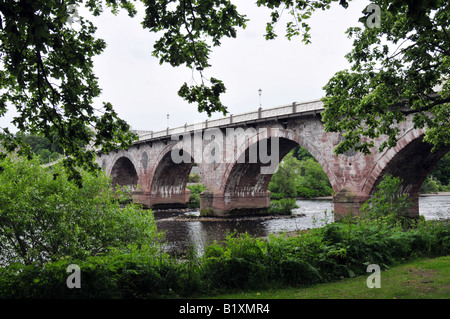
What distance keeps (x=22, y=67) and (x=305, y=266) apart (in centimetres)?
573

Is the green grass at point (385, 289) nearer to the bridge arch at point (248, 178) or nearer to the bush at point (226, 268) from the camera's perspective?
the bush at point (226, 268)

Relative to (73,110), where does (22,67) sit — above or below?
above

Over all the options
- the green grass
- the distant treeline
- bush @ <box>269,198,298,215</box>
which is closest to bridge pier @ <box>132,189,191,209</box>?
the distant treeline

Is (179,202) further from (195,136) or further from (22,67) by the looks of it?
(22,67)

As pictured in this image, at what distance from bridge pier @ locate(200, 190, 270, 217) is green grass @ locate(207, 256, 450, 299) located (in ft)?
75.4

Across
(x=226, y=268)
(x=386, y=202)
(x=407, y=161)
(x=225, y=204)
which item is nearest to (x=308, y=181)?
(x=225, y=204)

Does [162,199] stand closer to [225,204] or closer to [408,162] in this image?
[225,204]

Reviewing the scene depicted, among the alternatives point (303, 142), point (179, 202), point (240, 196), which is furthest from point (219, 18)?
point (179, 202)

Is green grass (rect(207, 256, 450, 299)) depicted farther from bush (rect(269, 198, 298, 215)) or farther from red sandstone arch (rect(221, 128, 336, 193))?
bush (rect(269, 198, 298, 215))

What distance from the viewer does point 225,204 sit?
97.8ft

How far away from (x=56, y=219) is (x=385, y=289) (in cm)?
663

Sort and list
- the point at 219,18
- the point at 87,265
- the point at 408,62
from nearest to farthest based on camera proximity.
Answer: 1. the point at 87,265
2. the point at 219,18
3. the point at 408,62

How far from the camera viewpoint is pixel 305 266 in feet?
21.5

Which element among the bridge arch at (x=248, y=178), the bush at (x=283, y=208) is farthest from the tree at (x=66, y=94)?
the bush at (x=283, y=208)
